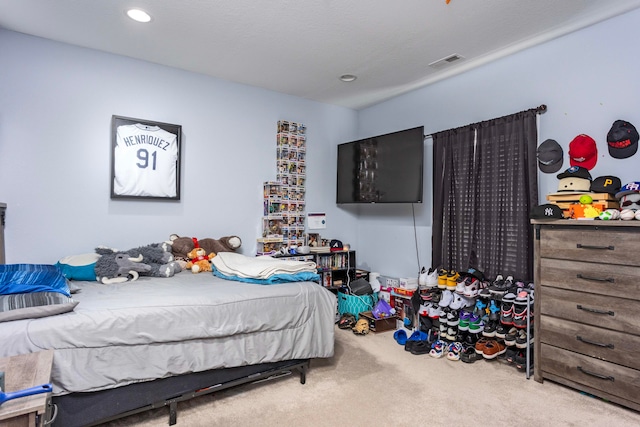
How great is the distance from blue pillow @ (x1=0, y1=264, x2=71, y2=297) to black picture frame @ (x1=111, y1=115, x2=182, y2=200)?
91 centimetres

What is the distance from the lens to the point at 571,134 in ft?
8.71

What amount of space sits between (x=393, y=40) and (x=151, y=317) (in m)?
2.54

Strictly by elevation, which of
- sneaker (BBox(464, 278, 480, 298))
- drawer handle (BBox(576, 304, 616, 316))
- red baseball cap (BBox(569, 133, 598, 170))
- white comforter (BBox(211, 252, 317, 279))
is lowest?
sneaker (BBox(464, 278, 480, 298))

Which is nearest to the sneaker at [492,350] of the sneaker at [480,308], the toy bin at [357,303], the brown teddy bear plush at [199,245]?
the sneaker at [480,308]

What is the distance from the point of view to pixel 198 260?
10.2 ft

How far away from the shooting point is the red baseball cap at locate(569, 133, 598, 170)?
251 cm

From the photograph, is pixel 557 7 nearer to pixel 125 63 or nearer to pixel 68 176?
pixel 125 63

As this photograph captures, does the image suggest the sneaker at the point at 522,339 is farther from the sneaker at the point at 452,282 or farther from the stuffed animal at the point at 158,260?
the stuffed animal at the point at 158,260

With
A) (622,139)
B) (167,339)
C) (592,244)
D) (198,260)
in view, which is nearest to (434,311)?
(592,244)

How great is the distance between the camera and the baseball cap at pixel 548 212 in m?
2.34

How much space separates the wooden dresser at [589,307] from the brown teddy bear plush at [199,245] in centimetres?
253

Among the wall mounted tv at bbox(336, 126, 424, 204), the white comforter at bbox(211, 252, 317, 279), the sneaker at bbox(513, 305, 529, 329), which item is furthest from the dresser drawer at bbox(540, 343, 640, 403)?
the white comforter at bbox(211, 252, 317, 279)

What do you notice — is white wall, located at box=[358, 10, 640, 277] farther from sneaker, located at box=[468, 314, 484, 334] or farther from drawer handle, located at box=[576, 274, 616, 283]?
sneaker, located at box=[468, 314, 484, 334]

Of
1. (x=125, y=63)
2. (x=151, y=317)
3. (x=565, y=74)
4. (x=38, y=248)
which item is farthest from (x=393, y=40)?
(x=38, y=248)
